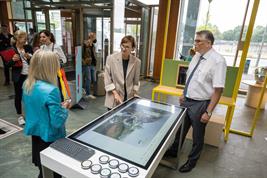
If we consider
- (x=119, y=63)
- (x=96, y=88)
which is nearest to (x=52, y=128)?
(x=119, y=63)

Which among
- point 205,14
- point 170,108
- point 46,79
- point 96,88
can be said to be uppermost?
point 205,14

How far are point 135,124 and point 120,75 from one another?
657 mm

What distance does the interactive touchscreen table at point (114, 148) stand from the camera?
896 mm

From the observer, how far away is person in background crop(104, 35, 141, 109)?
1890 mm

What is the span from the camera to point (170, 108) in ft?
5.98

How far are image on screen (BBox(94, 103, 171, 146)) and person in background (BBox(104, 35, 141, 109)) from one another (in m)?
0.26

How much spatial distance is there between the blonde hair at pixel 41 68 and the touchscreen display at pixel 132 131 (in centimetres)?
45

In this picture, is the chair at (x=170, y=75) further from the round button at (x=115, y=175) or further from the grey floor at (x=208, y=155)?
the round button at (x=115, y=175)

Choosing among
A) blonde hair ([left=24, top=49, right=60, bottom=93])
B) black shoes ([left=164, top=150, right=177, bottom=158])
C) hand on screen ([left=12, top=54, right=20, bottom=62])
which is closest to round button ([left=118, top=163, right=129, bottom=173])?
blonde hair ([left=24, top=49, right=60, bottom=93])

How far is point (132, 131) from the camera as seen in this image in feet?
4.30

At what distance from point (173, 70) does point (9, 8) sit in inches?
348

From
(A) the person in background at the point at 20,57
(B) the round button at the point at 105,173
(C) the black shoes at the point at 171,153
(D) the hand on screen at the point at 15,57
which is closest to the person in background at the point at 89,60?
(A) the person in background at the point at 20,57

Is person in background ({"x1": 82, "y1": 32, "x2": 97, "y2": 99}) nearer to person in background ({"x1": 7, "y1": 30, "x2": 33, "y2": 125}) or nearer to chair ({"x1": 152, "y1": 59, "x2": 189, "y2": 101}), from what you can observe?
person in background ({"x1": 7, "y1": 30, "x2": 33, "y2": 125})

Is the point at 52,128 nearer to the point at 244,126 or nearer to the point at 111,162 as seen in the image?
the point at 111,162
